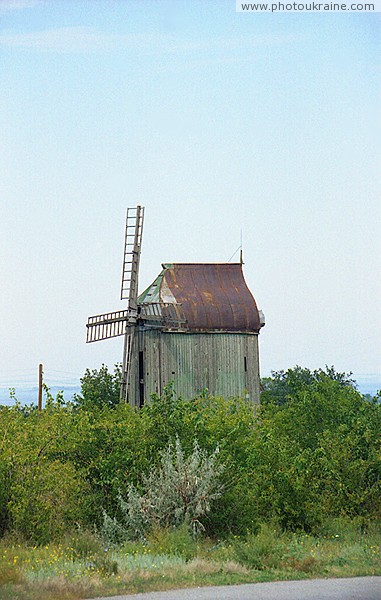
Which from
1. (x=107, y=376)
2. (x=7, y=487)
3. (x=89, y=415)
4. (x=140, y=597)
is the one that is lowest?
(x=140, y=597)

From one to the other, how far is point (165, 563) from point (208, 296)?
81.8 ft

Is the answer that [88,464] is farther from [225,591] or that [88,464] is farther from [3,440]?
[225,591]

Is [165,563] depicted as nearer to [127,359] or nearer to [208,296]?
[127,359]

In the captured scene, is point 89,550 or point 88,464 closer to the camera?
point 89,550

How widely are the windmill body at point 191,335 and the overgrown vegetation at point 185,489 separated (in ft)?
52.1

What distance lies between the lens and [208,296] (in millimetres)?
40562

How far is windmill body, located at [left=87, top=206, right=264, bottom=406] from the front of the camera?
39.7 metres

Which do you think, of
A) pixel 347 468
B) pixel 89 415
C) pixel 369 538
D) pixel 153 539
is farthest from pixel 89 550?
pixel 347 468

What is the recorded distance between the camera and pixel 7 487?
19.5 m

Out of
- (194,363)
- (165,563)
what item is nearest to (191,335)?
(194,363)

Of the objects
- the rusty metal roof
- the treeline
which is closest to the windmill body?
the rusty metal roof

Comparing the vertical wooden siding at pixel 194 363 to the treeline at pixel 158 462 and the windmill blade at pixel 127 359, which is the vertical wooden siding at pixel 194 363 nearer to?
the windmill blade at pixel 127 359

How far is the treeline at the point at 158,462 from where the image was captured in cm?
1956

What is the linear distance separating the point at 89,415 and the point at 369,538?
644cm
